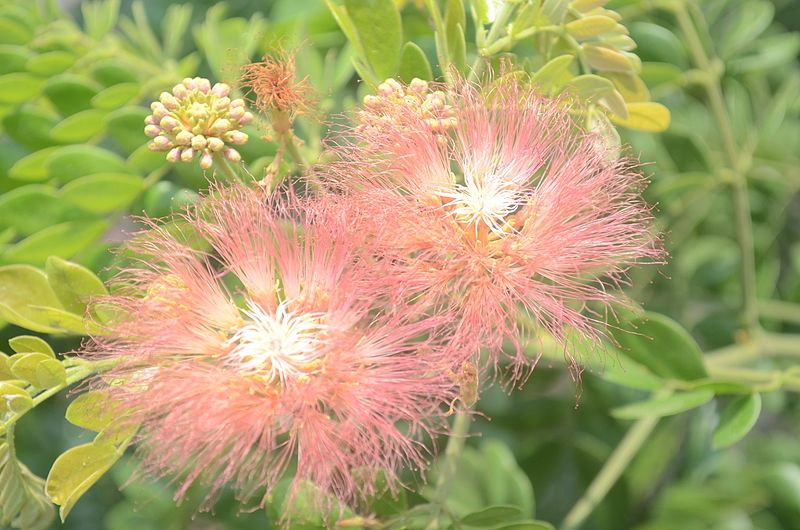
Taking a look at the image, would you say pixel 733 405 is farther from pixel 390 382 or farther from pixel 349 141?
pixel 349 141

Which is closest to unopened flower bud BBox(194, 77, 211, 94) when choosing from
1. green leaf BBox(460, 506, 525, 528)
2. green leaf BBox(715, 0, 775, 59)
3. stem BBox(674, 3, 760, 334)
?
green leaf BBox(460, 506, 525, 528)

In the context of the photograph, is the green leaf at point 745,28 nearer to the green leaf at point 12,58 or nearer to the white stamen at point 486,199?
the white stamen at point 486,199

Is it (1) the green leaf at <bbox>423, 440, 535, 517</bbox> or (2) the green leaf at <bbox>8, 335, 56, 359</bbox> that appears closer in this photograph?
(2) the green leaf at <bbox>8, 335, 56, 359</bbox>

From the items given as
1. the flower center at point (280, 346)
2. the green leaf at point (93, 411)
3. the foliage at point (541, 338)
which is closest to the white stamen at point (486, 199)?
the foliage at point (541, 338)

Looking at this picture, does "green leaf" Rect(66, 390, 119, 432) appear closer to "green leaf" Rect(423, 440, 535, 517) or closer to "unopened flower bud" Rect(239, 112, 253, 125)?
"unopened flower bud" Rect(239, 112, 253, 125)

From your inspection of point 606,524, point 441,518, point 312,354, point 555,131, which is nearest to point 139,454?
point 312,354
